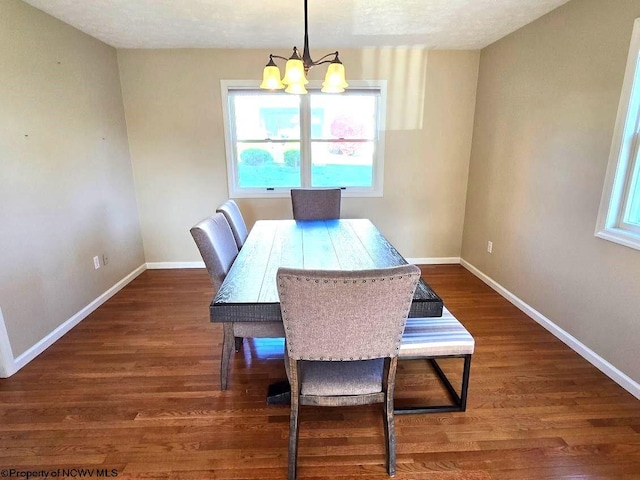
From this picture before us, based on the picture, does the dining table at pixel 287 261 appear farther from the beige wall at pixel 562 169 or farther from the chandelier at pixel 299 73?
the beige wall at pixel 562 169

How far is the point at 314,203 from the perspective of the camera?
3.18 meters

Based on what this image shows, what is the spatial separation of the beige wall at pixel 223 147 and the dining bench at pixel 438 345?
7.47ft

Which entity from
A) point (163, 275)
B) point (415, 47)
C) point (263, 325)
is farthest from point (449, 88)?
point (163, 275)

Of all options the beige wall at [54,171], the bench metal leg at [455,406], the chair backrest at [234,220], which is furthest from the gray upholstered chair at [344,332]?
the beige wall at [54,171]

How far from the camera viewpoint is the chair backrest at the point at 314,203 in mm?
3160

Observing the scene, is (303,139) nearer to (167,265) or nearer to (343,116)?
(343,116)

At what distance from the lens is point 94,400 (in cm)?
190

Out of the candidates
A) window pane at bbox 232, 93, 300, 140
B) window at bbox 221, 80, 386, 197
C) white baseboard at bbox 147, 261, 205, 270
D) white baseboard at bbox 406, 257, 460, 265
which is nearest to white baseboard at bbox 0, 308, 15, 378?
white baseboard at bbox 147, 261, 205, 270

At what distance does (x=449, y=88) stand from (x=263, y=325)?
3.23 m

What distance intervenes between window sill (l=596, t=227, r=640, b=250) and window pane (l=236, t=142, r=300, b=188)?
8.98 ft

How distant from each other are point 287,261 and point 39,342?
191cm

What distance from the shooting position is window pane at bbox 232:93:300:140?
144 inches

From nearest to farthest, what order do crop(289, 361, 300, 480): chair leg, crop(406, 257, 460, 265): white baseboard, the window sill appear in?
crop(289, 361, 300, 480): chair leg
the window sill
crop(406, 257, 460, 265): white baseboard

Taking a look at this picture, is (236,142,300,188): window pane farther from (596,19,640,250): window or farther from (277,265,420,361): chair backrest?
(277,265,420,361): chair backrest
